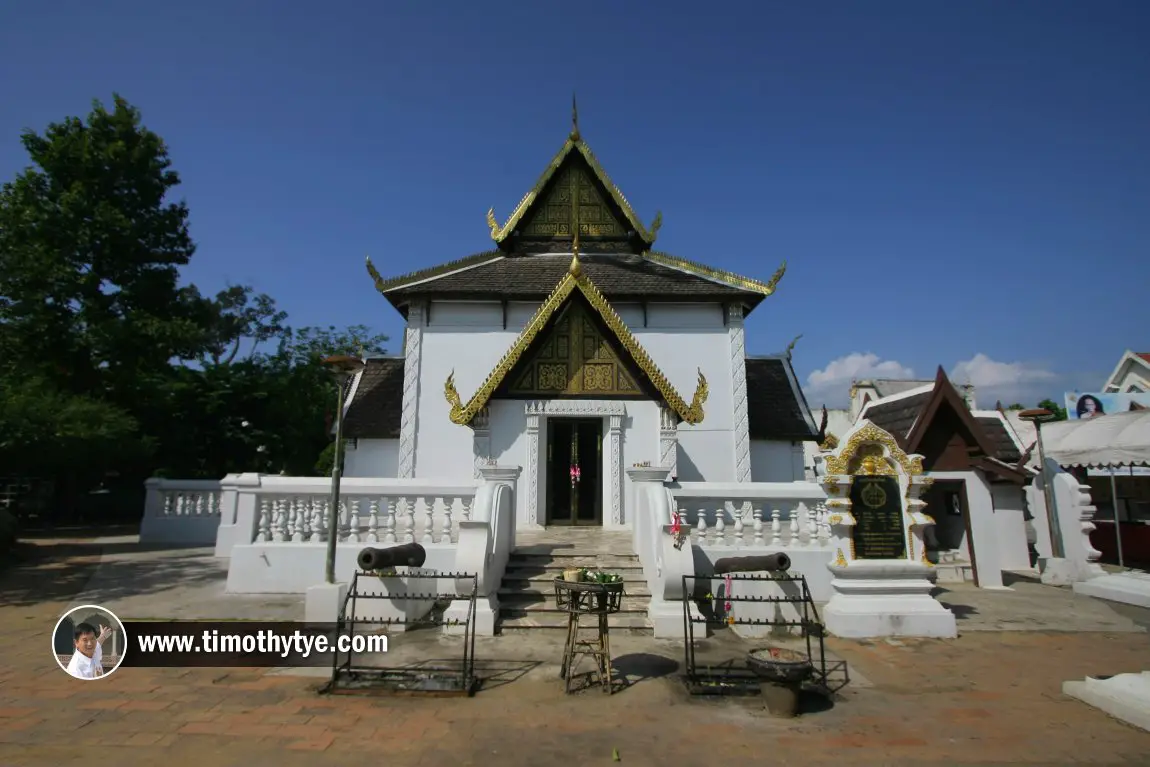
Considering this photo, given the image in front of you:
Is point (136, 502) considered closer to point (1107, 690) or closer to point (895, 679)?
point (895, 679)

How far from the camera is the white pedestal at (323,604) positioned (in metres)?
6.64

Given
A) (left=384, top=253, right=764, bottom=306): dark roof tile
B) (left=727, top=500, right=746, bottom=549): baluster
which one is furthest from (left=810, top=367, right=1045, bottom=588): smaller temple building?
(left=384, top=253, right=764, bottom=306): dark roof tile

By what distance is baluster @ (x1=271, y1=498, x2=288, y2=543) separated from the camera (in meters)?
8.88

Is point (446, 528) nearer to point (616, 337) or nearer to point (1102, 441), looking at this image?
point (616, 337)

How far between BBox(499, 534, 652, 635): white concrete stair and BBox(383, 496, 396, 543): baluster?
175 centimetres

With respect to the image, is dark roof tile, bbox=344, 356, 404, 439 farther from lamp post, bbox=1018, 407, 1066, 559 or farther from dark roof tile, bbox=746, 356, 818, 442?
lamp post, bbox=1018, 407, 1066, 559

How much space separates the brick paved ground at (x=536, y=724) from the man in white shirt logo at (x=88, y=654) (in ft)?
0.46

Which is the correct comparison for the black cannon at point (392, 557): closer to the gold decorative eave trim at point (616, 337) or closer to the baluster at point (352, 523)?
the baluster at point (352, 523)

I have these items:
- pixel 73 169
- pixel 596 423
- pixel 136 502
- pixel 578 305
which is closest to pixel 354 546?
pixel 596 423

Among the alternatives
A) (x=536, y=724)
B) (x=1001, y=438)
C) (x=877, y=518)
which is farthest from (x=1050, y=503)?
(x=536, y=724)

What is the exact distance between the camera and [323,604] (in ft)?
21.8

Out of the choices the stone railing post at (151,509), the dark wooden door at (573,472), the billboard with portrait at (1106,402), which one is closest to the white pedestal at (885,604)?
the dark wooden door at (573,472)

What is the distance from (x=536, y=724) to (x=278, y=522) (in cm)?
590

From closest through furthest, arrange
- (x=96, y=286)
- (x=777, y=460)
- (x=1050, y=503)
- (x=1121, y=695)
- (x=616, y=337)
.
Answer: (x=1121, y=695)
(x=1050, y=503)
(x=616, y=337)
(x=777, y=460)
(x=96, y=286)
